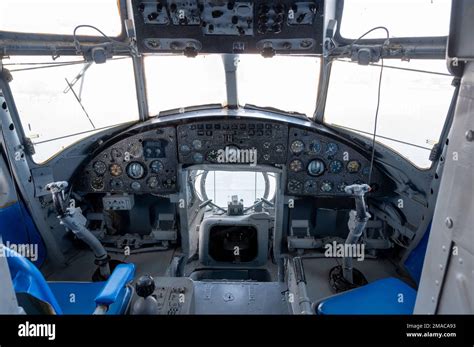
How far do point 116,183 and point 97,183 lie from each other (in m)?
0.23

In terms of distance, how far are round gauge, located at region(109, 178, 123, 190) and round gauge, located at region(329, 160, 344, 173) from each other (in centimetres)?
262

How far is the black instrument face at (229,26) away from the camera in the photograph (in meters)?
2.26

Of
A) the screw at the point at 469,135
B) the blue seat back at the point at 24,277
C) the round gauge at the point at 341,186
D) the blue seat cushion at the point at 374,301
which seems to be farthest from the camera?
the round gauge at the point at 341,186

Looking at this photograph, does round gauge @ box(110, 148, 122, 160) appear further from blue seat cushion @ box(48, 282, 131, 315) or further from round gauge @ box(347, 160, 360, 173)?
round gauge @ box(347, 160, 360, 173)

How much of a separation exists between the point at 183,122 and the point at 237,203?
141 cm

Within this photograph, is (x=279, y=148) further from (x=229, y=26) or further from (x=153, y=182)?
(x=229, y=26)

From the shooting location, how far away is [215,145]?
13.6 feet

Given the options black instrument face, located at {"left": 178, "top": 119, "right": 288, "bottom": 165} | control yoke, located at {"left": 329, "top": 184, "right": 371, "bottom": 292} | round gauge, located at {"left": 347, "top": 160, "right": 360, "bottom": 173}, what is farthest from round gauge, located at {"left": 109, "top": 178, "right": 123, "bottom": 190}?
round gauge, located at {"left": 347, "top": 160, "right": 360, "bottom": 173}

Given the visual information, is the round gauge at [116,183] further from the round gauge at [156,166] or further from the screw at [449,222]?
the screw at [449,222]

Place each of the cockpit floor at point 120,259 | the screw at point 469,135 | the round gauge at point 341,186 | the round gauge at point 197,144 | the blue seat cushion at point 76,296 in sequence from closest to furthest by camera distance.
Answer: the screw at point 469,135, the blue seat cushion at point 76,296, the cockpit floor at point 120,259, the round gauge at point 197,144, the round gauge at point 341,186

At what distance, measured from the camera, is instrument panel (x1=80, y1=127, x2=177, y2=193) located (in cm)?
416

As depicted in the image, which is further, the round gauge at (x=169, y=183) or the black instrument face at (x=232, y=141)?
the round gauge at (x=169, y=183)

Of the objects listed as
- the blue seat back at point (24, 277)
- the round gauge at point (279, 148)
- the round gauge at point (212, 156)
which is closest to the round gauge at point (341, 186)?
the round gauge at point (279, 148)
